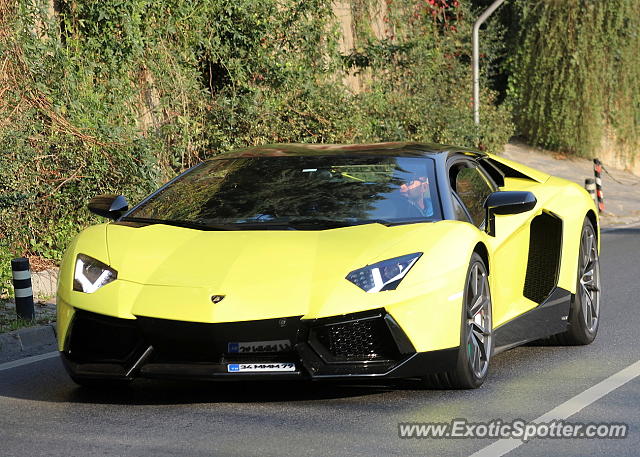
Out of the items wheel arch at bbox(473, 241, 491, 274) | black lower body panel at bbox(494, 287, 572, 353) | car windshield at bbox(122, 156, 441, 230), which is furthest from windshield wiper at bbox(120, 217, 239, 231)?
black lower body panel at bbox(494, 287, 572, 353)

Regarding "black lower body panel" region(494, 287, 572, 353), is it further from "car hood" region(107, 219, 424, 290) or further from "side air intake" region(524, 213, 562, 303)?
"car hood" region(107, 219, 424, 290)

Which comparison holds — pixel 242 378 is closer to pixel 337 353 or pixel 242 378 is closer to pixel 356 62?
pixel 337 353

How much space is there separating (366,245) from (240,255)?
64 cm

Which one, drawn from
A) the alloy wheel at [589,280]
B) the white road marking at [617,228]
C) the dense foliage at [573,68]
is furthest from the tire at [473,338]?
the dense foliage at [573,68]

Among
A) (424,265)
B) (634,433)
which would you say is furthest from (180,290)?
(634,433)

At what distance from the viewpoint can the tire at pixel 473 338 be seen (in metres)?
6.62

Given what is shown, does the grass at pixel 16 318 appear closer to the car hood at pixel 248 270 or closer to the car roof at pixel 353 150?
the car roof at pixel 353 150

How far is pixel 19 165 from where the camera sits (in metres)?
12.6

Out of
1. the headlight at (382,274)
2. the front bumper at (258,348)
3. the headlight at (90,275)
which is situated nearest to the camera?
the front bumper at (258,348)

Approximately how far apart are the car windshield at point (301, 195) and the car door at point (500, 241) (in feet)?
1.01

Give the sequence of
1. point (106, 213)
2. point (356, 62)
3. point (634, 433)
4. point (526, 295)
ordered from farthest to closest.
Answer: point (356, 62)
point (526, 295)
point (106, 213)
point (634, 433)

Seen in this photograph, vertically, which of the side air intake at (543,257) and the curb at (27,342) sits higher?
the side air intake at (543,257)

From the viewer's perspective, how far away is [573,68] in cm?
3291

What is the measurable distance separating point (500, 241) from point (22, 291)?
4.05 m
